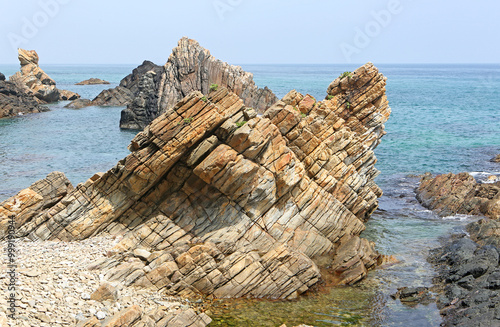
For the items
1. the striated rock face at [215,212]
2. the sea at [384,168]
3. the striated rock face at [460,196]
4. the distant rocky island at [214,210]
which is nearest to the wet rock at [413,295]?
the sea at [384,168]

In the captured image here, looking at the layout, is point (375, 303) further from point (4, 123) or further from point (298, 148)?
point (4, 123)

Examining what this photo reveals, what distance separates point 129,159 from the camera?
32.1 metres

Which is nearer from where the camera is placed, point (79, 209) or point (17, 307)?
point (17, 307)

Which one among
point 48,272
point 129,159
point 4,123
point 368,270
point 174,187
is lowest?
point 4,123

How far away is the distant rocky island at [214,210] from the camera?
29.3 metres

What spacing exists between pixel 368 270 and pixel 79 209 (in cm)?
1910

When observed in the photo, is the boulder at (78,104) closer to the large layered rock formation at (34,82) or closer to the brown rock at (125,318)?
the large layered rock formation at (34,82)

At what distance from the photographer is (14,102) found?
113 meters

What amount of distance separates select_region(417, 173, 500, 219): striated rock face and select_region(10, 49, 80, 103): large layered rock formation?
362ft

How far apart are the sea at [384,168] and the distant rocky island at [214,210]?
6.43ft

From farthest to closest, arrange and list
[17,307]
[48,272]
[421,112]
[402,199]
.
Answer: [421,112], [402,199], [48,272], [17,307]

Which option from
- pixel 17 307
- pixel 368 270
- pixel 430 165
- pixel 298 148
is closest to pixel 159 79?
pixel 430 165

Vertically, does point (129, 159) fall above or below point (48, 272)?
above

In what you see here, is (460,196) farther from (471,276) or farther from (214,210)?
(214,210)
